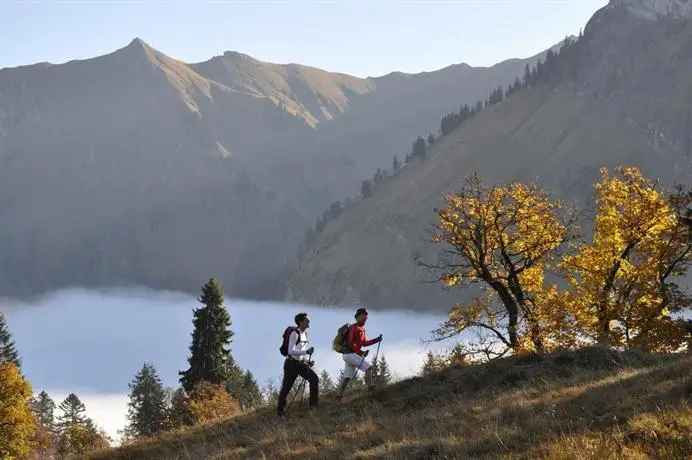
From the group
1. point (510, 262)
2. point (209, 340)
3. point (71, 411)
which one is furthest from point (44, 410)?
point (510, 262)

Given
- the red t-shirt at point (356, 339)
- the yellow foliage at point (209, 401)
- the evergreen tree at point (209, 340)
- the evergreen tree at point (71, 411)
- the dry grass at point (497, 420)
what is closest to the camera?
the dry grass at point (497, 420)

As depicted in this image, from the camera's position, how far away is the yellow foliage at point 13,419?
1754 inches

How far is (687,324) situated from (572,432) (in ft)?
68.7

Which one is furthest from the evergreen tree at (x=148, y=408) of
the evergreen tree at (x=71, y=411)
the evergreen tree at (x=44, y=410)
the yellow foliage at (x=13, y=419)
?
the yellow foliage at (x=13, y=419)

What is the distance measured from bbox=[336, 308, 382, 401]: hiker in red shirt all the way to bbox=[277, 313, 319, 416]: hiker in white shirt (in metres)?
0.98

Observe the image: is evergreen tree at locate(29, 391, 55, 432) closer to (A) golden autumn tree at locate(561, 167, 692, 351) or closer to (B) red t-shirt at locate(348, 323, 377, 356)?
(A) golden autumn tree at locate(561, 167, 692, 351)

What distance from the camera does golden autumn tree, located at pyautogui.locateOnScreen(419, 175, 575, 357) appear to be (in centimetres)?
2730

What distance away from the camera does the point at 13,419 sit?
148 feet

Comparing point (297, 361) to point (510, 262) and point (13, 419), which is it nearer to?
point (510, 262)

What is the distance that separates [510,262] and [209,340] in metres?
37.4

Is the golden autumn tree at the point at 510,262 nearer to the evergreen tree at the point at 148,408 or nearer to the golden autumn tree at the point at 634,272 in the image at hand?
the golden autumn tree at the point at 634,272

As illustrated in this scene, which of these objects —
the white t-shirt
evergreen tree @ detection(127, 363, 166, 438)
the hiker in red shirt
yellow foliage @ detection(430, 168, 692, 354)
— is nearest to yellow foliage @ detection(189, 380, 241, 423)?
evergreen tree @ detection(127, 363, 166, 438)

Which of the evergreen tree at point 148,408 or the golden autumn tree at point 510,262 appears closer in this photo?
the golden autumn tree at point 510,262

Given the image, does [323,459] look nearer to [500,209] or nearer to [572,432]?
[572,432]
